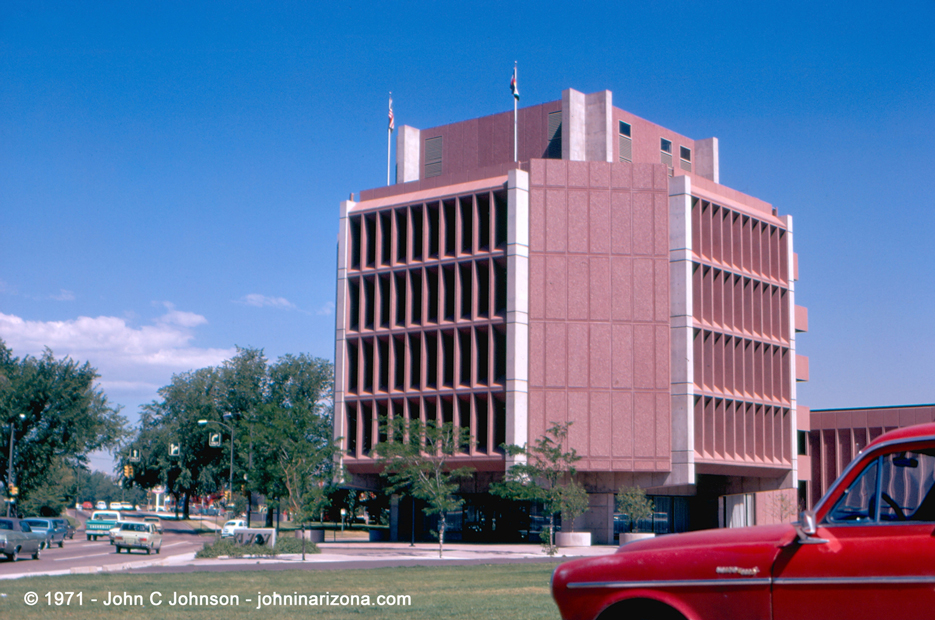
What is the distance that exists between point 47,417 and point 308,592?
A: 198 feet

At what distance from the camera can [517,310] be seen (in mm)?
55500

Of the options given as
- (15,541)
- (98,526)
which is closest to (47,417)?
(98,526)

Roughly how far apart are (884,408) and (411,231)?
33.1 m

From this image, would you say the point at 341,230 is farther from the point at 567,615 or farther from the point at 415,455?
the point at 567,615

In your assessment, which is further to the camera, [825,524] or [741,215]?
[741,215]

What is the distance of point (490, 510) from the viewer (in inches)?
2415

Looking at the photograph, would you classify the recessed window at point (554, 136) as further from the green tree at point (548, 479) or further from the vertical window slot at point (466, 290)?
the green tree at point (548, 479)

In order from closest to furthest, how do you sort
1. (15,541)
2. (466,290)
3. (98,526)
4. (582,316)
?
1. (15,541)
2. (582,316)
3. (466,290)
4. (98,526)

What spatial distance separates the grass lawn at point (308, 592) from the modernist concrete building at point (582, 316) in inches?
1121

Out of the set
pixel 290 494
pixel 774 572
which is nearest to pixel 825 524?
pixel 774 572

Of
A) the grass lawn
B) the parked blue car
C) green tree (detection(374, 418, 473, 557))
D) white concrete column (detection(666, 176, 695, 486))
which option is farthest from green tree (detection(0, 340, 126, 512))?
the grass lawn

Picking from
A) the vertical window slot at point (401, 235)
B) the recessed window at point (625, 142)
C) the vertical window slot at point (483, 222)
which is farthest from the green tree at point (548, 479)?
the recessed window at point (625, 142)

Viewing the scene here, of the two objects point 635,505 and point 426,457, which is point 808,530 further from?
point 426,457

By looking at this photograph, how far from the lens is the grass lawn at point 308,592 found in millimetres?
14641
